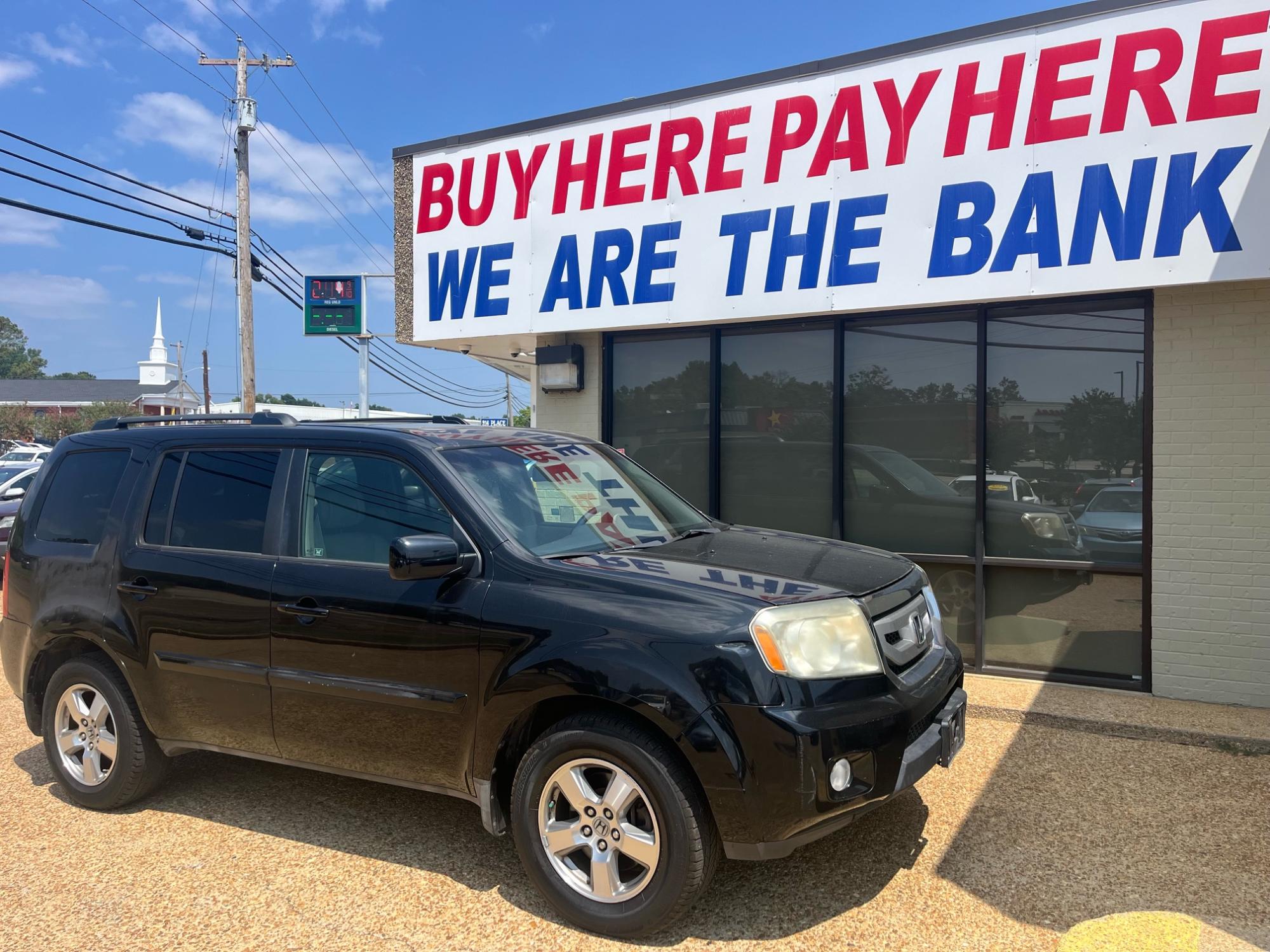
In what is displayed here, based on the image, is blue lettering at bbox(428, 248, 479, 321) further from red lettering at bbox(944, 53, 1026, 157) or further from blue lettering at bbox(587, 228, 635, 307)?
red lettering at bbox(944, 53, 1026, 157)

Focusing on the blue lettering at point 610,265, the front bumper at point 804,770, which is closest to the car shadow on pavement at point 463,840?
the front bumper at point 804,770

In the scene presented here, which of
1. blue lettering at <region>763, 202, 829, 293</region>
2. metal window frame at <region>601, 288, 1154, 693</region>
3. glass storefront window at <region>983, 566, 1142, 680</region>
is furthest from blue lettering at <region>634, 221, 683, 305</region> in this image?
glass storefront window at <region>983, 566, 1142, 680</region>

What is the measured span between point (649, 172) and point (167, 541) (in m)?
5.08

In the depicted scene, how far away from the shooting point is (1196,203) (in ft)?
19.0

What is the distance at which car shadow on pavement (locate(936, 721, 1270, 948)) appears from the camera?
3.50m

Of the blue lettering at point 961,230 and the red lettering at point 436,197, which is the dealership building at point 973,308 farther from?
the red lettering at point 436,197

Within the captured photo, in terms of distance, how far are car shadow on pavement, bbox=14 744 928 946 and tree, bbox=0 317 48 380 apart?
12992 centimetres

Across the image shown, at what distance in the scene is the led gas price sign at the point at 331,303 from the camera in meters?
17.5

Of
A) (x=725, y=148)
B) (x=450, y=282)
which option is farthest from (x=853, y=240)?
(x=450, y=282)

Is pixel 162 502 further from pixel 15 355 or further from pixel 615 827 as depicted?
pixel 15 355

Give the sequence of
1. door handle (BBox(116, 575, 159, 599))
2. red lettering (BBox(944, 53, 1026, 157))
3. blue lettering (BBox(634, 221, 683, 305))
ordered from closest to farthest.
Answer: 1. door handle (BBox(116, 575, 159, 599))
2. red lettering (BBox(944, 53, 1026, 157))
3. blue lettering (BBox(634, 221, 683, 305))

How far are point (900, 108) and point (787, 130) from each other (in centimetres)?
89

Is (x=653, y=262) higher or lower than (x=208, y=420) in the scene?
higher

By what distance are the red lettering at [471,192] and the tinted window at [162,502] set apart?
484 cm
